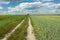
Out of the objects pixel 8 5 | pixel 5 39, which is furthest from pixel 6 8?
pixel 5 39

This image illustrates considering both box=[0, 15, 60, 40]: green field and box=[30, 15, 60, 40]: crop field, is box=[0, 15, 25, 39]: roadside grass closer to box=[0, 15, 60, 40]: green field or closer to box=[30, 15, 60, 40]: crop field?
box=[0, 15, 60, 40]: green field

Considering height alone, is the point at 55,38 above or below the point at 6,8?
below

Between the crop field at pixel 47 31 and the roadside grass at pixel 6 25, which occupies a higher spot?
the roadside grass at pixel 6 25

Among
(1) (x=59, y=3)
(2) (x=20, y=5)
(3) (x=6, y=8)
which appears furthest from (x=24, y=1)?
(1) (x=59, y=3)

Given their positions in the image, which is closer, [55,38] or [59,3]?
[55,38]

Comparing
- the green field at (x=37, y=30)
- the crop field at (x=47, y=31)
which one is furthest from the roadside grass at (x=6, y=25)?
the crop field at (x=47, y=31)

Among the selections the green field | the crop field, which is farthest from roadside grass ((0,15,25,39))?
the crop field

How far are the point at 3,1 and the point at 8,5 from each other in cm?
38

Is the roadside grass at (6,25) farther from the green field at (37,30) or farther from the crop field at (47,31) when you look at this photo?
the crop field at (47,31)

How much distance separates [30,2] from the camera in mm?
11117

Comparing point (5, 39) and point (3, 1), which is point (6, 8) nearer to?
point (3, 1)

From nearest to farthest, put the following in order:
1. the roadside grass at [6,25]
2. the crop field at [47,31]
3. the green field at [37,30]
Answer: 1. the crop field at [47,31]
2. the green field at [37,30]
3. the roadside grass at [6,25]

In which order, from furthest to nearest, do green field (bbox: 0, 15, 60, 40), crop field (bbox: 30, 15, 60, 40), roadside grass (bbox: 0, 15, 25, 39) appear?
roadside grass (bbox: 0, 15, 25, 39) → green field (bbox: 0, 15, 60, 40) → crop field (bbox: 30, 15, 60, 40)

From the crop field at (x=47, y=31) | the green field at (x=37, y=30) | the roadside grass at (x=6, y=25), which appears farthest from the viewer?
the roadside grass at (x=6, y=25)
